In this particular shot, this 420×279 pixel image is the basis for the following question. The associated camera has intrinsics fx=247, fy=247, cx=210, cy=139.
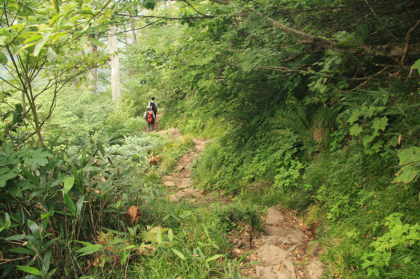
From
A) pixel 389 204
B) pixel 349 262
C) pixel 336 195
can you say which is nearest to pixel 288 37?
pixel 336 195

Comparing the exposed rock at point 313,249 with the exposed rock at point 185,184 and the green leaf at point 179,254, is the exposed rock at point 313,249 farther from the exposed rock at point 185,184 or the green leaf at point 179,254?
the exposed rock at point 185,184

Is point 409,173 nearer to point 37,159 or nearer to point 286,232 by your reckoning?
point 286,232

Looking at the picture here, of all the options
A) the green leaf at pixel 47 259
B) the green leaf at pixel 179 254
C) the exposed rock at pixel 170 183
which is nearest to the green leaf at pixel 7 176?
the green leaf at pixel 47 259

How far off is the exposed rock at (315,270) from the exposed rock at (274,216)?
1.05 m

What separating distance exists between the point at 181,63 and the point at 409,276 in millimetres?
4618

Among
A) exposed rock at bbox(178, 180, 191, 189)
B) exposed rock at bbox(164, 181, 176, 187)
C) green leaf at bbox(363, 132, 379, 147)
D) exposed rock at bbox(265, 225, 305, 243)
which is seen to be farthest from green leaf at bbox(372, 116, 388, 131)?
exposed rock at bbox(164, 181, 176, 187)

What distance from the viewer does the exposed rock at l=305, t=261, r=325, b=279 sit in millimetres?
2594

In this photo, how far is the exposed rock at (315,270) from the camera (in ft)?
8.51

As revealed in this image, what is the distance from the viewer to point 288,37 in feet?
13.9

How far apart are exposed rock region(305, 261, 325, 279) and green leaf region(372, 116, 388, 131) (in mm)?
1834

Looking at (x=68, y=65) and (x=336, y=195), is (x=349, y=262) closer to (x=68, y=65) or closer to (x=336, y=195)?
(x=336, y=195)

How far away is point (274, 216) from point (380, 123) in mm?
1997

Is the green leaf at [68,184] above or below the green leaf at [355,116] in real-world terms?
below

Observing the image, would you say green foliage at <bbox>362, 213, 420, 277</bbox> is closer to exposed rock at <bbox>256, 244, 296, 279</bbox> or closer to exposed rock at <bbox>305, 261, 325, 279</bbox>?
exposed rock at <bbox>305, 261, 325, 279</bbox>
